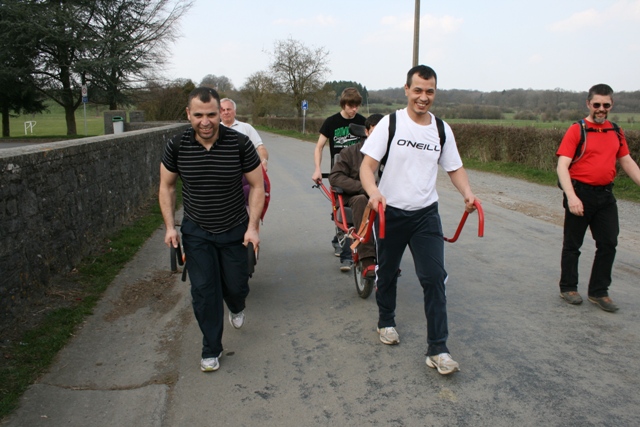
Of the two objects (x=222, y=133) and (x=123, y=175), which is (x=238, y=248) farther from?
(x=123, y=175)

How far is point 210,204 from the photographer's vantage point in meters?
4.16

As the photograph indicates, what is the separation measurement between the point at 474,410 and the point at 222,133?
240 centimetres

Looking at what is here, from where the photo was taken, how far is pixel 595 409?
3467 mm

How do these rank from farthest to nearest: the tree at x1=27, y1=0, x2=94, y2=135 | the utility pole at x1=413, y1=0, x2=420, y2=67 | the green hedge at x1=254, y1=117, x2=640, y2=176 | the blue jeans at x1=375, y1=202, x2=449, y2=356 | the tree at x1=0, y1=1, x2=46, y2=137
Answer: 1. the tree at x1=27, y1=0, x2=94, y2=135
2. the tree at x1=0, y1=1, x2=46, y2=137
3. the utility pole at x1=413, y1=0, x2=420, y2=67
4. the green hedge at x1=254, y1=117, x2=640, y2=176
5. the blue jeans at x1=375, y1=202, x2=449, y2=356

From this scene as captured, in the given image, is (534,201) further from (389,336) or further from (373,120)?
(389,336)

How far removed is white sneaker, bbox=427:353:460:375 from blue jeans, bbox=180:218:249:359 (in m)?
1.50

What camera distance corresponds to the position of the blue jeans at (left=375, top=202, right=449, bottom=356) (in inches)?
158

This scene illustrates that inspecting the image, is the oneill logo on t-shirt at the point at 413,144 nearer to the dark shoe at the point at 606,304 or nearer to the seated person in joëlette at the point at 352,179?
the seated person in joëlette at the point at 352,179

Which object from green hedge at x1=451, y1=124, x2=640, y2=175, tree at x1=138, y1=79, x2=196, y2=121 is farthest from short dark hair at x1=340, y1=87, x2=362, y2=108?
tree at x1=138, y1=79, x2=196, y2=121

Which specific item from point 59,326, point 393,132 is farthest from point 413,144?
point 59,326

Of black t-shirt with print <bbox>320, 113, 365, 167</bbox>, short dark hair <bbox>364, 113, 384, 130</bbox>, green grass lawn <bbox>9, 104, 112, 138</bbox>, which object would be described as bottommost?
Result: green grass lawn <bbox>9, 104, 112, 138</bbox>

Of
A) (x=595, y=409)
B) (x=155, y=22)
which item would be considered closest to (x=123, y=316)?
(x=595, y=409)

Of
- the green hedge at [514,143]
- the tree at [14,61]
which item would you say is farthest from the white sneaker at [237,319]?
the tree at [14,61]

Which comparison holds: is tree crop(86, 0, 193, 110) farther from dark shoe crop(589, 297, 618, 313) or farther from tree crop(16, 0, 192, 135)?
dark shoe crop(589, 297, 618, 313)
